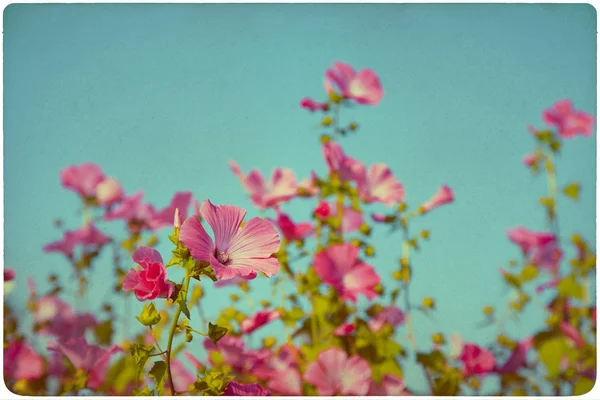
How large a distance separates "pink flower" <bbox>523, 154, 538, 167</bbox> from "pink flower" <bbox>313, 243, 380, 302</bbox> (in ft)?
1.17

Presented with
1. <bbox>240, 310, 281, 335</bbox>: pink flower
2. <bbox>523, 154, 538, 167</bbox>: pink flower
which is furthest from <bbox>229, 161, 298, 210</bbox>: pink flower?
<bbox>523, 154, 538, 167</bbox>: pink flower

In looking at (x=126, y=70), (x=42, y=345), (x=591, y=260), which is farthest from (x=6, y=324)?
(x=591, y=260)

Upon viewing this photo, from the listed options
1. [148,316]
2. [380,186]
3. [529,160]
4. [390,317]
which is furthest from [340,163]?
[148,316]

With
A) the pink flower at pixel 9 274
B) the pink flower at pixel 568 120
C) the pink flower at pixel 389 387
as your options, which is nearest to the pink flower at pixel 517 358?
the pink flower at pixel 389 387

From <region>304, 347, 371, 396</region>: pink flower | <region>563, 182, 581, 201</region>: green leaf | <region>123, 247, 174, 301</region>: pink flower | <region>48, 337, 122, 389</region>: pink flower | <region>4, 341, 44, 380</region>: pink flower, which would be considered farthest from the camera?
<region>563, 182, 581, 201</region>: green leaf

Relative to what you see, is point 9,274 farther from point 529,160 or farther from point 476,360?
point 529,160

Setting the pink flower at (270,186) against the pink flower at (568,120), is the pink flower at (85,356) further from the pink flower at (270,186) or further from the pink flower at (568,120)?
the pink flower at (568,120)

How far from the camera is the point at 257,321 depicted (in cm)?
84

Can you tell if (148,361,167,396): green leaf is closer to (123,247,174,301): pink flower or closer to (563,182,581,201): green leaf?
(123,247,174,301): pink flower

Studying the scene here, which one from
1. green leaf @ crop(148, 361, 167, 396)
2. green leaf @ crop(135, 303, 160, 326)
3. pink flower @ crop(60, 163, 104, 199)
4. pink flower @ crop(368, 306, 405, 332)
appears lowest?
pink flower @ crop(368, 306, 405, 332)

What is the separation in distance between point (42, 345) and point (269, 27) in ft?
1.94

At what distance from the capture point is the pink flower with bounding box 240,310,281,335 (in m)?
0.84

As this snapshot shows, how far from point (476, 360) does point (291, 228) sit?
300mm

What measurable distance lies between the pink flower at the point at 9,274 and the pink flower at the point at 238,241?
21.6 inches
